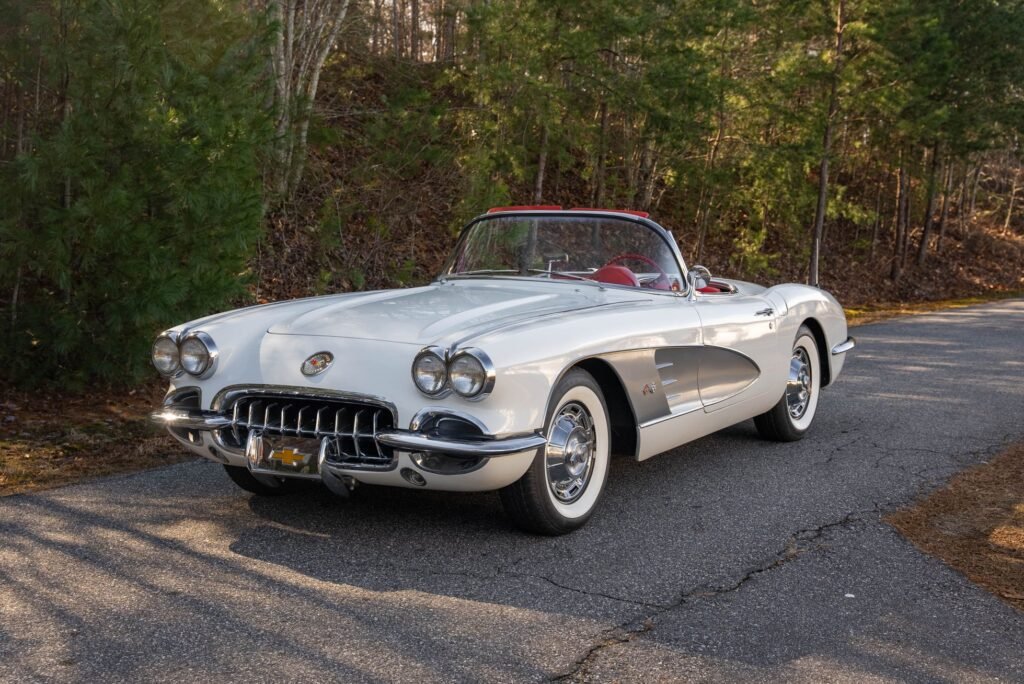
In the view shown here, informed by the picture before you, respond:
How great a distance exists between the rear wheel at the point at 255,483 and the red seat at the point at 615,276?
2.04 meters

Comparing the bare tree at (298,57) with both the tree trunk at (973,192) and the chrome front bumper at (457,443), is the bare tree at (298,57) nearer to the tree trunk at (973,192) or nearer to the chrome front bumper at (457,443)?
the chrome front bumper at (457,443)

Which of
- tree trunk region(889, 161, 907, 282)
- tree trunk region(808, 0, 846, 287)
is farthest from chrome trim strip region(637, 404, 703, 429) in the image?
tree trunk region(889, 161, 907, 282)

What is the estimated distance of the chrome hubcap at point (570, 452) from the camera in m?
4.51

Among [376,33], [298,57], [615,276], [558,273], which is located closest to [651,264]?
[615,276]

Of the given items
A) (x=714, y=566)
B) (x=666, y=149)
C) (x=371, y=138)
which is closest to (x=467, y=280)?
(x=714, y=566)

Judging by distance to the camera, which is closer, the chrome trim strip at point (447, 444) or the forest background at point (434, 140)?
the chrome trim strip at point (447, 444)

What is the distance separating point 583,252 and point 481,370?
6.54 ft

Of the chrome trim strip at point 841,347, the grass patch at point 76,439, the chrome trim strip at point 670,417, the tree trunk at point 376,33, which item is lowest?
the grass patch at point 76,439

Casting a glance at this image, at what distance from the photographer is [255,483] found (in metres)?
4.95

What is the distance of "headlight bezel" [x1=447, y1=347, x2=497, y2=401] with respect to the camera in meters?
4.06

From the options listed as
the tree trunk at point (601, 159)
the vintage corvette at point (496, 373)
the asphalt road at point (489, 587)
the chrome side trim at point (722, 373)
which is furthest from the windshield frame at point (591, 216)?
the tree trunk at point (601, 159)

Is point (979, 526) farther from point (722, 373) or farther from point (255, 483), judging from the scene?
point (255, 483)

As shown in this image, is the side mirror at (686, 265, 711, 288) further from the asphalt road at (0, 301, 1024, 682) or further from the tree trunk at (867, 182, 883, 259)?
the tree trunk at (867, 182, 883, 259)

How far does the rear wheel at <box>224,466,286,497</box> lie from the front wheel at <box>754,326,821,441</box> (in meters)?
3.15
